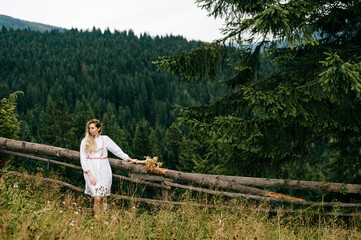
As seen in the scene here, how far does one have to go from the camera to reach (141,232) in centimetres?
292

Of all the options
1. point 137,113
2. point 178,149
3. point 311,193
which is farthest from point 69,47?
point 311,193

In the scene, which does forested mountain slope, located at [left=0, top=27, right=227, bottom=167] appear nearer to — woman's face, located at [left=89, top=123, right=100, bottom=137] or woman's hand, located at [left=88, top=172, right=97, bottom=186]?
woman's face, located at [left=89, top=123, right=100, bottom=137]

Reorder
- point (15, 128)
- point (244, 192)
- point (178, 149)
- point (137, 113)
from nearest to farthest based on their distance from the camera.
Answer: point (244, 192) < point (15, 128) < point (178, 149) < point (137, 113)

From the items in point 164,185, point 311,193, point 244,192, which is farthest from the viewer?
point 311,193

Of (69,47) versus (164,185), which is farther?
(69,47)

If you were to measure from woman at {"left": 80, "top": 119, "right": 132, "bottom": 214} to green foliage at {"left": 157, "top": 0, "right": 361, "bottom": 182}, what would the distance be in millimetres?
2157

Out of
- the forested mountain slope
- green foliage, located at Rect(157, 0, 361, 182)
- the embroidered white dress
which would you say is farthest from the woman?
the forested mountain slope

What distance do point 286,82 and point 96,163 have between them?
12.4 ft

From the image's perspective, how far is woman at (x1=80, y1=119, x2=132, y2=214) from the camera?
4.06m

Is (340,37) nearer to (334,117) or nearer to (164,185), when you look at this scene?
(334,117)

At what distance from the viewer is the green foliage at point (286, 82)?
13.9 ft

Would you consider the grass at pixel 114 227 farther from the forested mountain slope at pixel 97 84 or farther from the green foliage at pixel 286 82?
the forested mountain slope at pixel 97 84

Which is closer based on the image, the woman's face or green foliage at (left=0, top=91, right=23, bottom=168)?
the woman's face

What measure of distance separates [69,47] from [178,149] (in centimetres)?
17909
